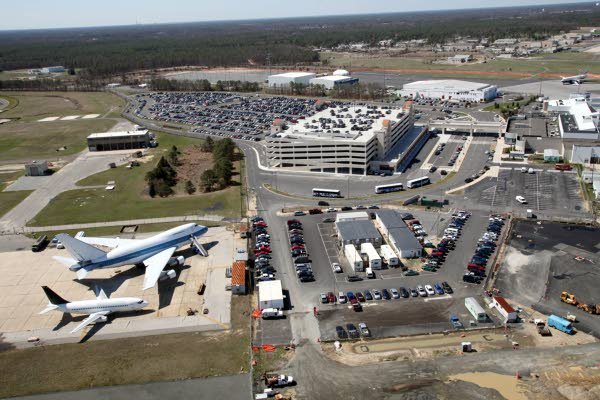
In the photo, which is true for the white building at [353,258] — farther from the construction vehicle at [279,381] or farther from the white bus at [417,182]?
the white bus at [417,182]

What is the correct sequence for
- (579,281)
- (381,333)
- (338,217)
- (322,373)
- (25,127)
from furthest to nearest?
(25,127)
(338,217)
(579,281)
(381,333)
(322,373)

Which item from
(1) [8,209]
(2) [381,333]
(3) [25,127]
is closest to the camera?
(2) [381,333]

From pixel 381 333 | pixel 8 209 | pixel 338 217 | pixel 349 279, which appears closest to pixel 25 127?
pixel 8 209

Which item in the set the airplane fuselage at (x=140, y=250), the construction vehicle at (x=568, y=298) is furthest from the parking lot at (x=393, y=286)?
the airplane fuselage at (x=140, y=250)

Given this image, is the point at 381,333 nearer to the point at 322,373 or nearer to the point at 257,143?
the point at 322,373

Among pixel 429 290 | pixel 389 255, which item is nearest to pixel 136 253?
pixel 389 255

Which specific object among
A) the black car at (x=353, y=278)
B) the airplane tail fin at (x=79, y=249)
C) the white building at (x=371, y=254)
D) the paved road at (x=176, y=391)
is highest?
→ the airplane tail fin at (x=79, y=249)

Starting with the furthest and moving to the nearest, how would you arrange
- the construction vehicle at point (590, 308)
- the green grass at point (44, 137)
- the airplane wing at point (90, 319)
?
the green grass at point (44, 137)
the construction vehicle at point (590, 308)
the airplane wing at point (90, 319)
